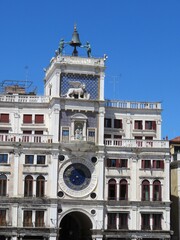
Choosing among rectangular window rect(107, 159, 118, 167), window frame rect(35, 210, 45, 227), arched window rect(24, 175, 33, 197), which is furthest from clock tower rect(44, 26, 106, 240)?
arched window rect(24, 175, 33, 197)

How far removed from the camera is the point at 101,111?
8244 centimetres

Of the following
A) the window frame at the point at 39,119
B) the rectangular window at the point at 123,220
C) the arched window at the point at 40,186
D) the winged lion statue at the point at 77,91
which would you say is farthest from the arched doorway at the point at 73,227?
the winged lion statue at the point at 77,91

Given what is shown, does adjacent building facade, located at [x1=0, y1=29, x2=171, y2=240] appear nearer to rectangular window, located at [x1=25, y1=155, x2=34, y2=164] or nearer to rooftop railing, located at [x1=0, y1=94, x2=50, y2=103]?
rooftop railing, located at [x1=0, y1=94, x2=50, y2=103]

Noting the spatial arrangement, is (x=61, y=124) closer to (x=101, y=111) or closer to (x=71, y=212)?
(x=101, y=111)

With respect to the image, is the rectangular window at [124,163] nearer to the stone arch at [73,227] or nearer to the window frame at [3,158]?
the stone arch at [73,227]

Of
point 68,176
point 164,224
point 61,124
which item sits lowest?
point 164,224

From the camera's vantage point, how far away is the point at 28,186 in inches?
3113

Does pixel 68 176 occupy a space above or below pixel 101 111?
below

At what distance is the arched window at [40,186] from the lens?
79000mm

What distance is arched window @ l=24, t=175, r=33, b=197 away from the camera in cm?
7875

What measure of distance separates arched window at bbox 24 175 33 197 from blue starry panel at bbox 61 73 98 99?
11.3 meters

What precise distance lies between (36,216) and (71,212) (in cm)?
500

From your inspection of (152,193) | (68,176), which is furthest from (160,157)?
(68,176)

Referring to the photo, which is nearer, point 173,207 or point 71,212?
point 71,212
